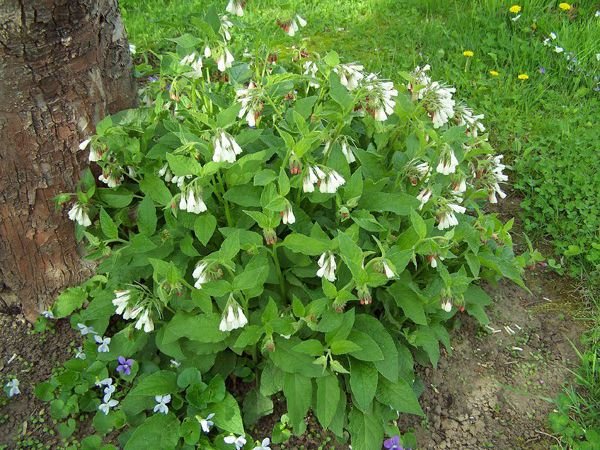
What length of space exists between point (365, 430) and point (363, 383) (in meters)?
0.20

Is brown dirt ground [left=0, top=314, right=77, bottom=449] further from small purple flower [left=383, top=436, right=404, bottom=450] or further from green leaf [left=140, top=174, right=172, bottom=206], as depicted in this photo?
small purple flower [left=383, top=436, right=404, bottom=450]

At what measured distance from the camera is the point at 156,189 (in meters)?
2.37

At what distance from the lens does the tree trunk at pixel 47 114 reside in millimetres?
2158

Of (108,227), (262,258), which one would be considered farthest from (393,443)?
(108,227)

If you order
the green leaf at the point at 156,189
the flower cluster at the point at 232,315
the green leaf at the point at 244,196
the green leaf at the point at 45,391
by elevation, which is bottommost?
the green leaf at the point at 45,391

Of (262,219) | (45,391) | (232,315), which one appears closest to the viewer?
(232,315)

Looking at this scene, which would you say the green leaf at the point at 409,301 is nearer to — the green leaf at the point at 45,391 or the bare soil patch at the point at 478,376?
the bare soil patch at the point at 478,376

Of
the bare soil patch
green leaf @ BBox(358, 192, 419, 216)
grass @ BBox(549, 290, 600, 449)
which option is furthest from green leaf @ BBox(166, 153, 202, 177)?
grass @ BBox(549, 290, 600, 449)

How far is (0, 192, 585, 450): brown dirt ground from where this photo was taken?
2.42m

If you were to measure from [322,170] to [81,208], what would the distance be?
0.98 m

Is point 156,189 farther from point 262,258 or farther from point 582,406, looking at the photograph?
point 582,406

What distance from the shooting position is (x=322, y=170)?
2.14 meters

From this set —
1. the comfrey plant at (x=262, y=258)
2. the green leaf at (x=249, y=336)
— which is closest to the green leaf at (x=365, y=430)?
the comfrey plant at (x=262, y=258)

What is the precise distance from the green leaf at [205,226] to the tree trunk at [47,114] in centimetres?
63
